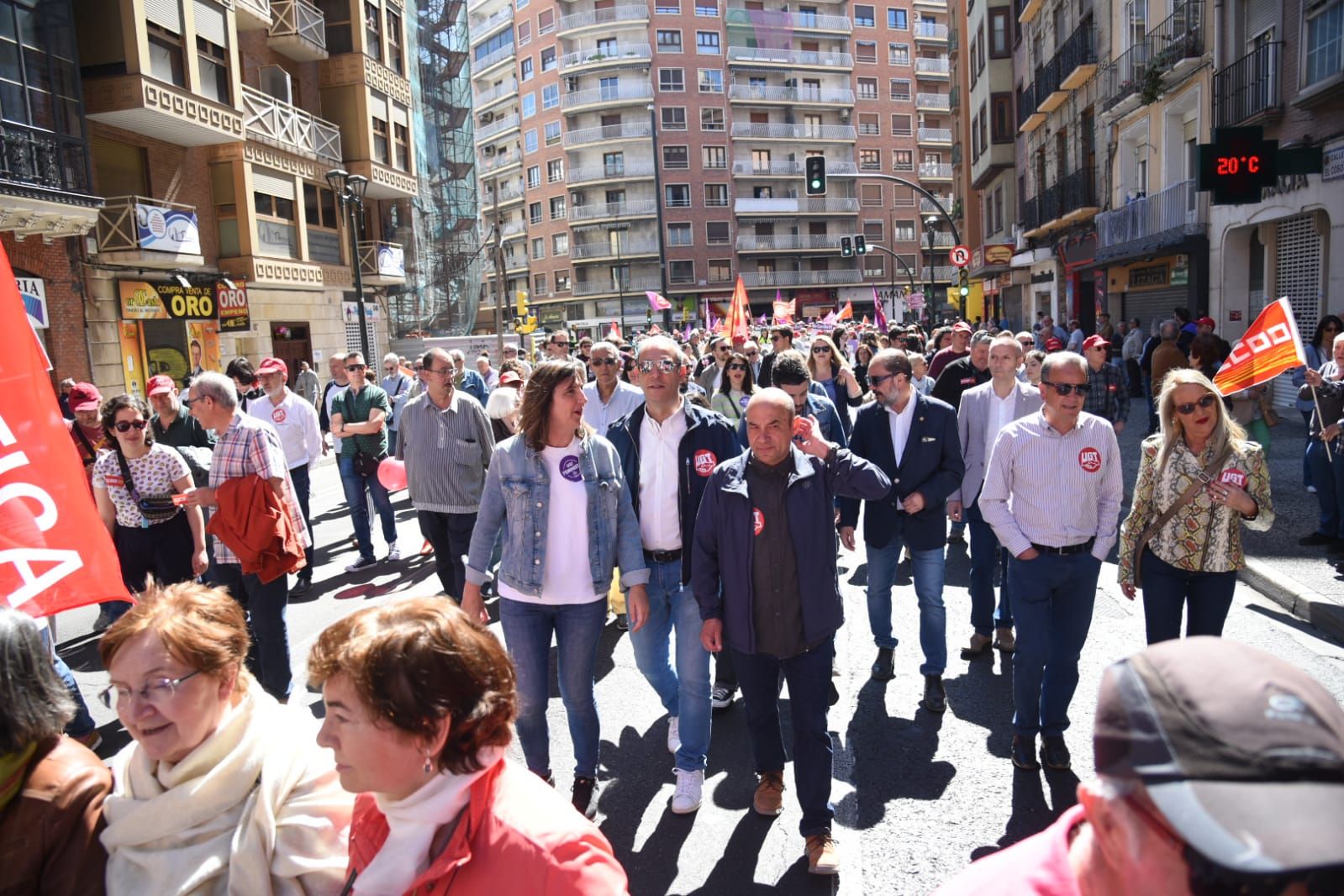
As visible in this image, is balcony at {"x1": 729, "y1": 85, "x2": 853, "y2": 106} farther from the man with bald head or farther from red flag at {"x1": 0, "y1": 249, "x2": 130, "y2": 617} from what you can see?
red flag at {"x1": 0, "y1": 249, "x2": 130, "y2": 617}

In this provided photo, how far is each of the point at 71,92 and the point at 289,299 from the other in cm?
855

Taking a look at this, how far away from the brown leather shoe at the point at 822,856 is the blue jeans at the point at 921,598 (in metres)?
1.76

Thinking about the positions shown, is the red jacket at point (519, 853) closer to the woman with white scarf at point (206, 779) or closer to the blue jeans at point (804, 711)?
the woman with white scarf at point (206, 779)

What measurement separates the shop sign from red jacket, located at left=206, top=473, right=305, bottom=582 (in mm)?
17105

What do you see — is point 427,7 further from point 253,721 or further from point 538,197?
point 253,721

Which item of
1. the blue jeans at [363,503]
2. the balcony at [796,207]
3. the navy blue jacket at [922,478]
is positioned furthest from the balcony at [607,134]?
the navy blue jacket at [922,478]

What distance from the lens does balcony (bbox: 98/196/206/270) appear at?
18.3 metres

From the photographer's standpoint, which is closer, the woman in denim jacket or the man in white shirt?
the woman in denim jacket

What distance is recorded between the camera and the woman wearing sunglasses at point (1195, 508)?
158 inches

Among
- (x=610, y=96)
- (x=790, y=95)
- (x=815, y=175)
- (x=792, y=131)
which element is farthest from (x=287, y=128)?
(x=790, y=95)

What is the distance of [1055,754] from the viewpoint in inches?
162

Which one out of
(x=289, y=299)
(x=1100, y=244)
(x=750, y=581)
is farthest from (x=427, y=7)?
(x=750, y=581)

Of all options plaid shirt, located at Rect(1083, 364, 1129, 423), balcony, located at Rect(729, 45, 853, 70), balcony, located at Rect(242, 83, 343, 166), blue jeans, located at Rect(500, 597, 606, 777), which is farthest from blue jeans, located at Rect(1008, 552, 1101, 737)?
balcony, located at Rect(729, 45, 853, 70)

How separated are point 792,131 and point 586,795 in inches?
2766
